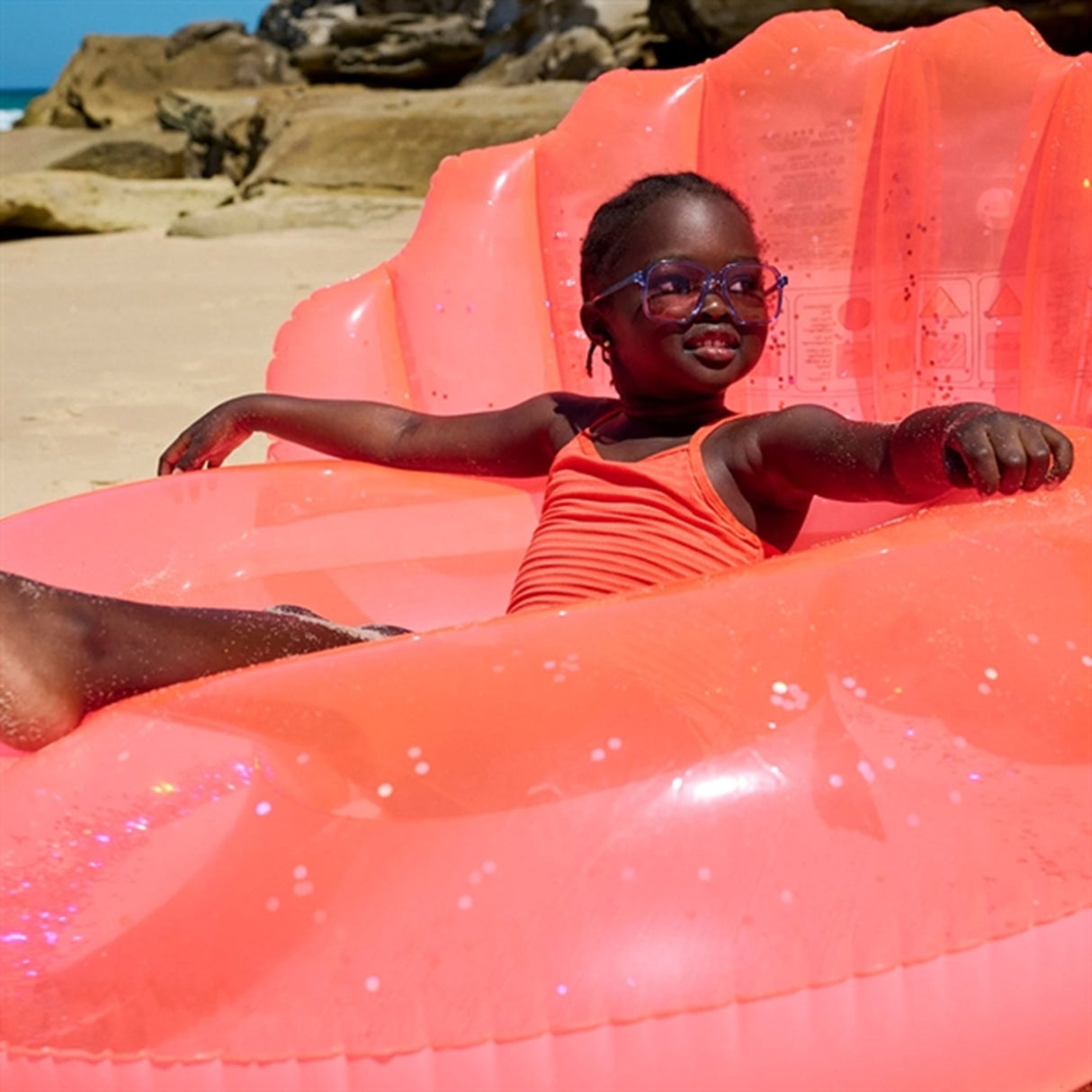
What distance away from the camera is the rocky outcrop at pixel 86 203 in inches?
281

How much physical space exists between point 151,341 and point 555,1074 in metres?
3.94

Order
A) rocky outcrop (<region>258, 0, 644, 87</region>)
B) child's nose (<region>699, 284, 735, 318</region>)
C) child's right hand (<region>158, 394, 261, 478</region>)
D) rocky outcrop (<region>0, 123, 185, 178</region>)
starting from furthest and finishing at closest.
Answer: rocky outcrop (<region>258, 0, 644, 87</region>) → rocky outcrop (<region>0, 123, 185, 178</region>) → child's right hand (<region>158, 394, 261, 478</region>) → child's nose (<region>699, 284, 735, 318</region>)

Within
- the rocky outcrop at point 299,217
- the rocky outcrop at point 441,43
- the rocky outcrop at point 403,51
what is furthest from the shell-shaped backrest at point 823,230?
the rocky outcrop at point 403,51

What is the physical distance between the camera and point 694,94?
1966 millimetres

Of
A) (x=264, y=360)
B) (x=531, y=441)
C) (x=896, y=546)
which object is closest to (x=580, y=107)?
(x=531, y=441)

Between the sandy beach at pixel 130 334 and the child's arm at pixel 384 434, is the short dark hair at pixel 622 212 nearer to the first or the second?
the child's arm at pixel 384 434

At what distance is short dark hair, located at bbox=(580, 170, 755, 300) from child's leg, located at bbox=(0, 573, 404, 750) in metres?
0.66

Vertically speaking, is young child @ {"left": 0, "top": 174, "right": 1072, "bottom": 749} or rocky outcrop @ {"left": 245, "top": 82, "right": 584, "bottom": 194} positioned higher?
young child @ {"left": 0, "top": 174, "right": 1072, "bottom": 749}

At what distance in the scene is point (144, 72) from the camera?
15.2 m

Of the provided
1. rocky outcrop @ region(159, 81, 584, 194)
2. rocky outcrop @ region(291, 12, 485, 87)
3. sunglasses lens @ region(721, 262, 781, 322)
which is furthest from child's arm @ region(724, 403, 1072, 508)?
rocky outcrop @ region(291, 12, 485, 87)

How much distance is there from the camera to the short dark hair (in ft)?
5.07

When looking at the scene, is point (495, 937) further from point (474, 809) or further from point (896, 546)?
point (896, 546)

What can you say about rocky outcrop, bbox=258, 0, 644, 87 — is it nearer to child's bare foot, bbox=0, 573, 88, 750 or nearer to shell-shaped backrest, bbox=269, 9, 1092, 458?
shell-shaped backrest, bbox=269, 9, 1092, 458

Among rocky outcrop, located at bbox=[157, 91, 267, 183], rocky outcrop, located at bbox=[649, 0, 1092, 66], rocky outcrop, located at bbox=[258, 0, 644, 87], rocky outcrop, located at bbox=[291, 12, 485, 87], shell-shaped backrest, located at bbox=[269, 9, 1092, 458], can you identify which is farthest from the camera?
rocky outcrop, located at bbox=[291, 12, 485, 87]
